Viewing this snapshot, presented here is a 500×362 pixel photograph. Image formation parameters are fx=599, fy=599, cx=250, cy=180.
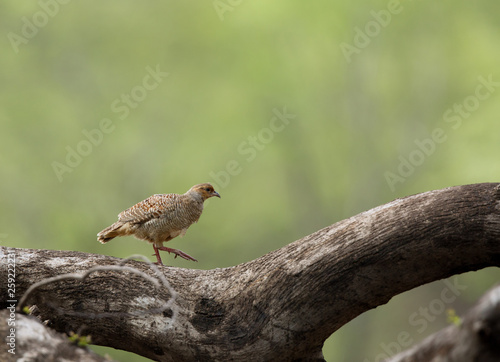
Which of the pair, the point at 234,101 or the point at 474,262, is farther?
the point at 234,101

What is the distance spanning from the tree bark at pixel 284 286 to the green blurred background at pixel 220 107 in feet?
25.7

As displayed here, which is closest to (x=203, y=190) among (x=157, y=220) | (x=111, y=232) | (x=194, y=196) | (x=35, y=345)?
(x=194, y=196)

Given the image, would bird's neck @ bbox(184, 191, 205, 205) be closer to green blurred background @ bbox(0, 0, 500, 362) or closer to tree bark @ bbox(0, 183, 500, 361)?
tree bark @ bbox(0, 183, 500, 361)

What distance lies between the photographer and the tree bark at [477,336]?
9.50ft

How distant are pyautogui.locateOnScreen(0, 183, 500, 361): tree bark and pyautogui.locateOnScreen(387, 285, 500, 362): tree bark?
1.56 m

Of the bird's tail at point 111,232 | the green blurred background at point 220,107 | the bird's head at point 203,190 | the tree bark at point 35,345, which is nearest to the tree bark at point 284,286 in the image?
the tree bark at point 35,345

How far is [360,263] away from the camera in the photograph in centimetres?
471

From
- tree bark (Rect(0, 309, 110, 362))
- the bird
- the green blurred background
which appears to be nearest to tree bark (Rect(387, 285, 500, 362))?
tree bark (Rect(0, 309, 110, 362))

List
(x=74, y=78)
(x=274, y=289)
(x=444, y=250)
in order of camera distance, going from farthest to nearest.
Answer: (x=74, y=78) → (x=274, y=289) → (x=444, y=250)

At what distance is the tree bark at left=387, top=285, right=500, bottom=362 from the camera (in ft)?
9.50

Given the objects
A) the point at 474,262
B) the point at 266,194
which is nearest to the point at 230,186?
the point at 266,194

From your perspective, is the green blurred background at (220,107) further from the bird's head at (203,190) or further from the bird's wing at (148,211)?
the bird's wing at (148,211)

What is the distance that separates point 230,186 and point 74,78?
14.3 ft

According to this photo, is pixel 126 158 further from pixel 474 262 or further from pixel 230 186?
pixel 474 262
